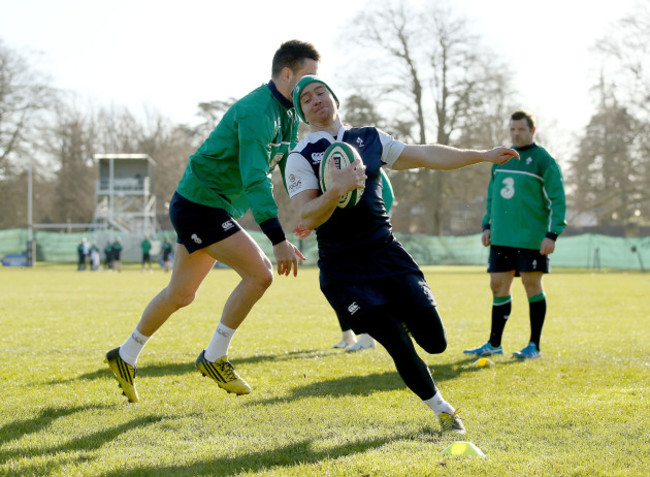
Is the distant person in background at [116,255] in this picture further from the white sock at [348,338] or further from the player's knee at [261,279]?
the player's knee at [261,279]

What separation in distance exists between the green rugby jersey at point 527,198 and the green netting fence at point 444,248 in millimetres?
30785

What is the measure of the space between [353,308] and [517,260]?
3567mm

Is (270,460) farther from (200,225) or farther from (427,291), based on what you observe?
(200,225)

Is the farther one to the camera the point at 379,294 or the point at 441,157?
Answer: the point at 441,157

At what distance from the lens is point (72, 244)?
147ft

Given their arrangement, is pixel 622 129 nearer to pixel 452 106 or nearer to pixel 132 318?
pixel 452 106

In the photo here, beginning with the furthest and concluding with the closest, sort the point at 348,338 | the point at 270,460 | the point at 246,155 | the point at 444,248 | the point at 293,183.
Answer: the point at 444,248, the point at 348,338, the point at 246,155, the point at 293,183, the point at 270,460

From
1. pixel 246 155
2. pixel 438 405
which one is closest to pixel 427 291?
pixel 438 405

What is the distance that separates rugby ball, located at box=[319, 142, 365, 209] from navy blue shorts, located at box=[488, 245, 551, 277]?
3.53 metres

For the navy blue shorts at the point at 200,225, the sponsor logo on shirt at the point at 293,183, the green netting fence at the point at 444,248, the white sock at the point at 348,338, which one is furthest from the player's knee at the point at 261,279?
the green netting fence at the point at 444,248

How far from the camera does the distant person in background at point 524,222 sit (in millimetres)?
6766

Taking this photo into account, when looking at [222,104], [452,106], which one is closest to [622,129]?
[452,106]

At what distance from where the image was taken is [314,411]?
440 centimetres

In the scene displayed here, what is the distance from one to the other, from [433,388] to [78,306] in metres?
10.7
